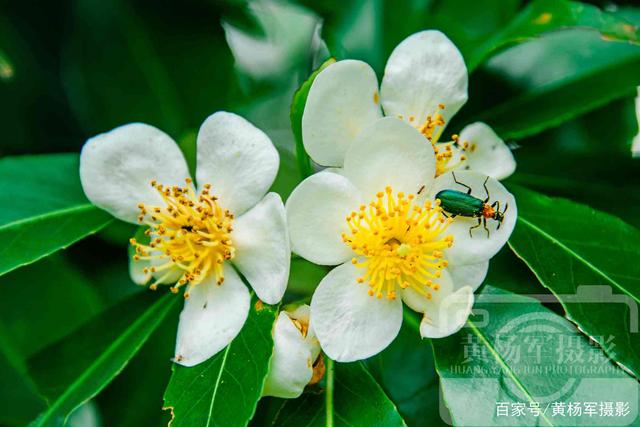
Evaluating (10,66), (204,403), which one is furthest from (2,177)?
(204,403)

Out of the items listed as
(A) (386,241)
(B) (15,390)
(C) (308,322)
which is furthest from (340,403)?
(B) (15,390)

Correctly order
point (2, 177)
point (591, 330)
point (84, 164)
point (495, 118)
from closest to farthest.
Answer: point (591, 330) → point (84, 164) → point (2, 177) → point (495, 118)

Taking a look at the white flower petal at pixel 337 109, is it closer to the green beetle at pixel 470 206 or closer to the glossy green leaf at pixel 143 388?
the green beetle at pixel 470 206

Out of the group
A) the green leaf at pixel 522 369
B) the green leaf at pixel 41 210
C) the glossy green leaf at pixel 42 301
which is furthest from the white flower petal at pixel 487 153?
the glossy green leaf at pixel 42 301

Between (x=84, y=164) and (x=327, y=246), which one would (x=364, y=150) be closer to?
(x=327, y=246)

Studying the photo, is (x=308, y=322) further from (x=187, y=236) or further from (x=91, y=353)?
(x=91, y=353)
